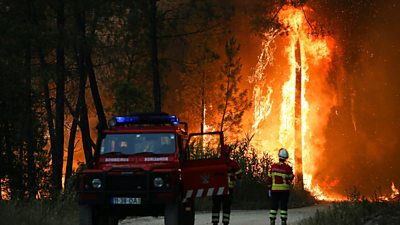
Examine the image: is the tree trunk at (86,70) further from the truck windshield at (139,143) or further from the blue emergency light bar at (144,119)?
the truck windshield at (139,143)

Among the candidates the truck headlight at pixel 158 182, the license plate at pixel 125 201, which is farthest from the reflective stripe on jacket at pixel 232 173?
the license plate at pixel 125 201

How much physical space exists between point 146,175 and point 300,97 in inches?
1317

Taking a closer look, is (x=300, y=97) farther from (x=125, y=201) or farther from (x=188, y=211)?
(x=125, y=201)

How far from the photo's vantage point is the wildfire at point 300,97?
4722 centimetres

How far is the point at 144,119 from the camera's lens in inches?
657

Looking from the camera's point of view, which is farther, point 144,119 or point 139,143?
point 144,119

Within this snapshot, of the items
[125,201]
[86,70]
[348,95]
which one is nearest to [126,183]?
[125,201]

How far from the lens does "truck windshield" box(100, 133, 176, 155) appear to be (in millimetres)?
16078

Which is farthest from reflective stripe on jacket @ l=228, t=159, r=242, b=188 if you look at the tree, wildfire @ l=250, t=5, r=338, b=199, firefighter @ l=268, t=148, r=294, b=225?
wildfire @ l=250, t=5, r=338, b=199

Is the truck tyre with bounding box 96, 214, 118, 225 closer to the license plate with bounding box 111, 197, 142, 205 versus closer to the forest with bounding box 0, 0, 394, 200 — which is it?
the license plate with bounding box 111, 197, 142, 205

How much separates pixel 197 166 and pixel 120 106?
61.5 feet

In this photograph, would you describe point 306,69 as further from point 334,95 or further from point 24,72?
point 24,72

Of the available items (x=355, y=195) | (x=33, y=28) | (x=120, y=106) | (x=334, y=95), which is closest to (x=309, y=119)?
(x=334, y=95)

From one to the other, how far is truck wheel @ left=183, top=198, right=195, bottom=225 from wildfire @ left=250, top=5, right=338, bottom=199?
30.1 m
